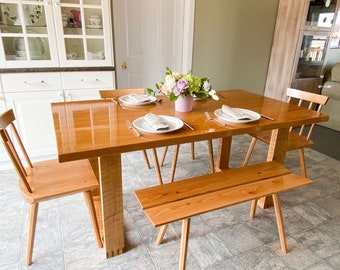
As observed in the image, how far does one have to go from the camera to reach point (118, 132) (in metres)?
1.32

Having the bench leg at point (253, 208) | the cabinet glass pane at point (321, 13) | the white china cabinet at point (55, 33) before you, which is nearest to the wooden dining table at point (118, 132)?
the bench leg at point (253, 208)

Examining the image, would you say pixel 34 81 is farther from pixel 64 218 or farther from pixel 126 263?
pixel 126 263

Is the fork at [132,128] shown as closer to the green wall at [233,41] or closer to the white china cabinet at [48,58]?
the white china cabinet at [48,58]

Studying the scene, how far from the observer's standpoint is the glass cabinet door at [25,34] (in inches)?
87.2

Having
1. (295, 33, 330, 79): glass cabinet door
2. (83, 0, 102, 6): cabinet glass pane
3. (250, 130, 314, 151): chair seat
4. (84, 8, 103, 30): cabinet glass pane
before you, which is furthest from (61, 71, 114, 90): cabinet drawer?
(295, 33, 330, 79): glass cabinet door

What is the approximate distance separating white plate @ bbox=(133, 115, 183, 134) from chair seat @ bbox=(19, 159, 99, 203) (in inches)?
16.3

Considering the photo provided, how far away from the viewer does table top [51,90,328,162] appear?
1.17 meters

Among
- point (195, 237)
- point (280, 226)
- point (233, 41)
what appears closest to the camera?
point (280, 226)

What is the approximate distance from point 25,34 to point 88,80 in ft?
2.14

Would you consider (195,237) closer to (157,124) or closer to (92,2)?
(157,124)

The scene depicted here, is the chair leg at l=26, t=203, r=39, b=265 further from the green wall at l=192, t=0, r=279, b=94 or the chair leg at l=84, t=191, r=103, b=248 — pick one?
the green wall at l=192, t=0, r=279, b=94

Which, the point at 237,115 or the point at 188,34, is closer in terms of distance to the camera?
the point at 237,115

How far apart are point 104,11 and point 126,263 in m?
2.16

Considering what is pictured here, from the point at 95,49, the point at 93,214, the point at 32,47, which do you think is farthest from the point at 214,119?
the point at 32,47
